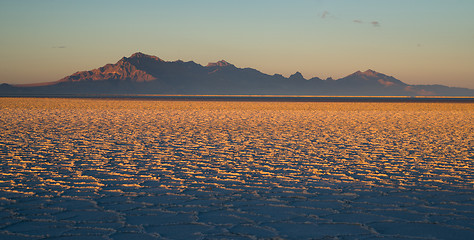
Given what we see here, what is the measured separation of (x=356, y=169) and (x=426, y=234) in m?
2.93

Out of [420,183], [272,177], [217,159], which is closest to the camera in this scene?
[420,183]

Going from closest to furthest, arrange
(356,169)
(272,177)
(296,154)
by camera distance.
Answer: (272,177), (356,169), (296,154)

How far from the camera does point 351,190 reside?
510 centimetres

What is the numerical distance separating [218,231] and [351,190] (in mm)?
2052

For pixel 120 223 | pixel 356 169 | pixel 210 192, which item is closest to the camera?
pixel 120 223

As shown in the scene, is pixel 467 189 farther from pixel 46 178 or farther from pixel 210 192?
pixel 46 178

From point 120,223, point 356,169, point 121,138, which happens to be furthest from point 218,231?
point 121,138

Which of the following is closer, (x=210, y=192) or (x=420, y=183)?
(x=210, y=192)

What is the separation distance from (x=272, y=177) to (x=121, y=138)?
5422mm

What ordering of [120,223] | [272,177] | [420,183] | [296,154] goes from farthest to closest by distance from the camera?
1. [296,154]
2. [272,177]
3. [420,183]
4. [120,223]

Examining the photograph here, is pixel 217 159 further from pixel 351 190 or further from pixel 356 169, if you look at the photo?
pixel 351 190

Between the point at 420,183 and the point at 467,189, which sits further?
the point at 420,183

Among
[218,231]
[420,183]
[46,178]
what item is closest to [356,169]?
[420,183]

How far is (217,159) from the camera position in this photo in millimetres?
7332
